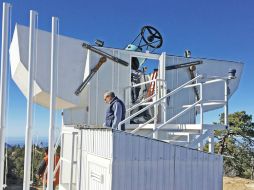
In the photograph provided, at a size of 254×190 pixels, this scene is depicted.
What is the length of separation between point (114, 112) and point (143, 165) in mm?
1294

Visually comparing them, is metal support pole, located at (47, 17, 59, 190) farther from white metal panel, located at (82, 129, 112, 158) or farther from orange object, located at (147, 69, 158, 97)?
orange object, located at (147, 69, 158, 97)

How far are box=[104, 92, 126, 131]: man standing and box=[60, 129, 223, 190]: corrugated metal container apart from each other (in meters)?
0.44

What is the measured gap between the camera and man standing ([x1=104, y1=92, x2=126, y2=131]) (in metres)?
7.25

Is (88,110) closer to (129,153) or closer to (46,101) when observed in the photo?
(46,101)

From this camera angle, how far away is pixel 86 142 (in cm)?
785

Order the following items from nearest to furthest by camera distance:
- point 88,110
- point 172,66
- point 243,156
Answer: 1. point 88,110
2. point 172,66
3. point 243,156

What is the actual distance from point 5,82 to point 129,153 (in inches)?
106

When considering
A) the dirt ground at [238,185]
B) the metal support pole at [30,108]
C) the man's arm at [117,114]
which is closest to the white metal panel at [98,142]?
the man's arm at [117,114]

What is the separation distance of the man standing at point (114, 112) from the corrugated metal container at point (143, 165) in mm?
440

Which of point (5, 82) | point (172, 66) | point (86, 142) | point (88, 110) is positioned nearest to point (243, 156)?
point (172, 66)

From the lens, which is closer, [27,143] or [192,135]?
[27,143]

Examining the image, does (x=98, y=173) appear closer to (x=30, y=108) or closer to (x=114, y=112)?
(x=114, y=112)

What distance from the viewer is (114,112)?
289 inches

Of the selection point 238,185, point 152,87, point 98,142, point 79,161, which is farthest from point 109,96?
point 238,185
